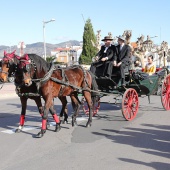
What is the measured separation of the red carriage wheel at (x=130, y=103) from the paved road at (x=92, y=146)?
0.75ft

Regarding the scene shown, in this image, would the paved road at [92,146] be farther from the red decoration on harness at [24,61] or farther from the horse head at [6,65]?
the red decoration on harness at [24,61]

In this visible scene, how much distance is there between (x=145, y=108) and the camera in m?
11.4

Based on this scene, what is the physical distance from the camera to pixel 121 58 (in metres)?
9.21

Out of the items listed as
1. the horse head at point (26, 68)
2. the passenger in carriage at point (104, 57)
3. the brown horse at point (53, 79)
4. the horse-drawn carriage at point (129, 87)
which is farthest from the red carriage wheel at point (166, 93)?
the horse head at point (26, 68)

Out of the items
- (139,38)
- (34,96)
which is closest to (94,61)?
(34,96)

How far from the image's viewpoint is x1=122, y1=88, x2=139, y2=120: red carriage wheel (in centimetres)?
883

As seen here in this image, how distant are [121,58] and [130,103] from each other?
138cm

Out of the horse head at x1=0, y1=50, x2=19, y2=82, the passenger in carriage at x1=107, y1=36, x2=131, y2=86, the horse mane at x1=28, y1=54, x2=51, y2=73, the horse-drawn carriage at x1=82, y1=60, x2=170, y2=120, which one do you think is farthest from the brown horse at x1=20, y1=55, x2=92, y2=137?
the passenger in carriage at x1=107, y1=36, x2=131, y2=86

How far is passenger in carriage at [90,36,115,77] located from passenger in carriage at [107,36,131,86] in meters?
0.15

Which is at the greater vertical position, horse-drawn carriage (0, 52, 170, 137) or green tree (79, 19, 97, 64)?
green tree (79, 19, 97, 64)

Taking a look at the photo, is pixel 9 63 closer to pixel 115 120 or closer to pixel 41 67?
pixel 41 67

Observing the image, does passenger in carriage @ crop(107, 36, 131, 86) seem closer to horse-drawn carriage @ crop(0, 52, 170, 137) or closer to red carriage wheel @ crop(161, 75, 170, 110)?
horse-drawn carriage @ crop(0, 52, 170, 137)

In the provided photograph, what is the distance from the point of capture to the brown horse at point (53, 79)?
6.90 m

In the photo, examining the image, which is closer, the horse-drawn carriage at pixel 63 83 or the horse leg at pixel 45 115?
the horse-drawn carriage at pixel 63 83
